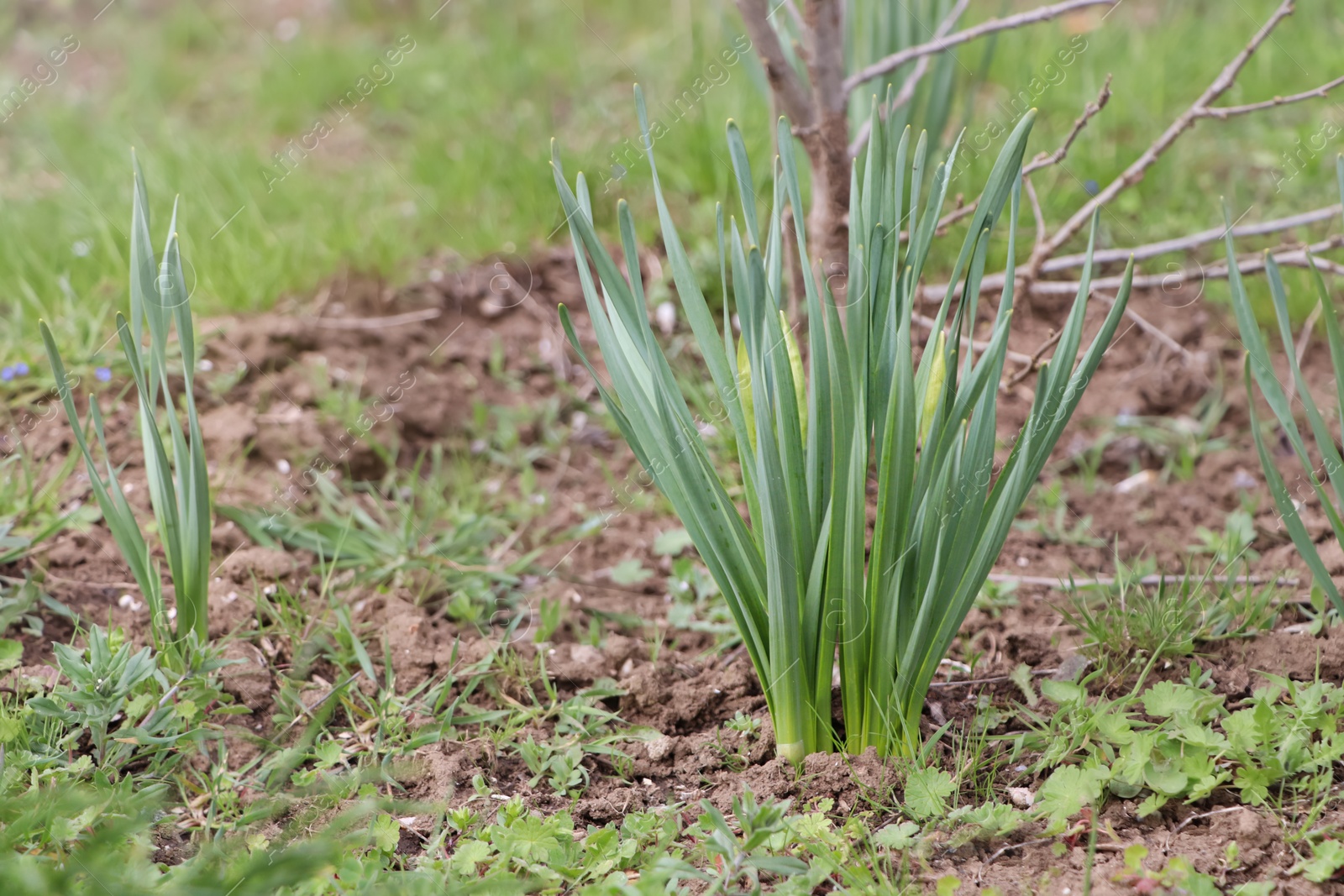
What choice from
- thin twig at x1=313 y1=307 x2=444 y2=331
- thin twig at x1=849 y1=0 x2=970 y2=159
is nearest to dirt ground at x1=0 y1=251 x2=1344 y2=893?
thin twig at x1=313 y1=307 x2=444 y2=331

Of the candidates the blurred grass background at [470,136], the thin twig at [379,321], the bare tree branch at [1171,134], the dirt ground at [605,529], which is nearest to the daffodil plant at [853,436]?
the dirt ground at [605,529]

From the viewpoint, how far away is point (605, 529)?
90.4 inches

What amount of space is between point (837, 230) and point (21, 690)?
1.62 metres

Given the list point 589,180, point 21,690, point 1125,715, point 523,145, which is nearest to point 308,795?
point 21,690

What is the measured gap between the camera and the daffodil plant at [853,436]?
1.31m

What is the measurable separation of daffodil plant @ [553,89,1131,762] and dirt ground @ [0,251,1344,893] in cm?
17

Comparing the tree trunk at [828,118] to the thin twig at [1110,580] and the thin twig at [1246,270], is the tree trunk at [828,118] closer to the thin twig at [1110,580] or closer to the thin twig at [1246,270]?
the thin twig at [1246,270]

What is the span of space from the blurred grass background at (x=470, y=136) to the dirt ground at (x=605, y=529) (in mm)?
217

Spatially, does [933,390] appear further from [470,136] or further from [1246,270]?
[470,136]

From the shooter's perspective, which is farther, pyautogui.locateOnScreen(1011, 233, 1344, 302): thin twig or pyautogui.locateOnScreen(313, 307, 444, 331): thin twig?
pyautogui.locateOnScreen(313, 307, 444, 331): thin twig

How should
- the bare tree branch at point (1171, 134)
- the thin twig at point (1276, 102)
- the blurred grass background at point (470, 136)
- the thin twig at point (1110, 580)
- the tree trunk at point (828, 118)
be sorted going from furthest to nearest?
the blurred grass background at point (470, 136)
the tree trunk at point (828, 118)
the thin twig at point (1110, 580)
the bare tree branch at point (1171, 134)
the thin twig at point (1276, 102)

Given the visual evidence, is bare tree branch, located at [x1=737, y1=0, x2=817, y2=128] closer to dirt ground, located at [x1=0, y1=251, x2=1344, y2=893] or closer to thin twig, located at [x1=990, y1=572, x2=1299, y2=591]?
dirt ground, located at [x1=0, y1=251, x2=1344, y2=893]

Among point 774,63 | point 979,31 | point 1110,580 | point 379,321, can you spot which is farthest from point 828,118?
point 379,321

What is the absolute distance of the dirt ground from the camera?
1501 millimetres
